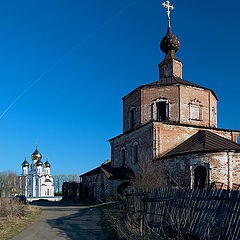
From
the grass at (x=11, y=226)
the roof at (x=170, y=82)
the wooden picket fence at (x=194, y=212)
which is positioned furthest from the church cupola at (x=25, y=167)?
the wooden picket fence at (x=194, y=212)

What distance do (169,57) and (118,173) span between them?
32.7ft

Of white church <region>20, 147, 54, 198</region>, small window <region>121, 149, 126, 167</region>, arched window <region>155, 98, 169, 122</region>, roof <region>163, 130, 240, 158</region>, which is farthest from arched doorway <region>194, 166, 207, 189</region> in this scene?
white church <region>20, 147, 54, 198</region>

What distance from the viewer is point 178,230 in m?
6.92

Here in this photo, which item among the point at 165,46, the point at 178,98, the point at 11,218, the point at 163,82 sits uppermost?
the point at 165,46

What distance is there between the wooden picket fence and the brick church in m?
7.60

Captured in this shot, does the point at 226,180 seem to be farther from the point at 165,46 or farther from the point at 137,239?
the point at 165,46

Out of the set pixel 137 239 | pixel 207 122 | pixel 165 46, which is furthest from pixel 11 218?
pixel 165 46

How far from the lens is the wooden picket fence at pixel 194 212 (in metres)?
5.91

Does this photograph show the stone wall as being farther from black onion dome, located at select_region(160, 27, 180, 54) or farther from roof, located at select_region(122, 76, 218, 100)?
black onion dome, located at select_region(160, 27, 180, 54)

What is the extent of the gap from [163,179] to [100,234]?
8.72 meters

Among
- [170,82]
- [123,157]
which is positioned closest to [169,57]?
[170,82]

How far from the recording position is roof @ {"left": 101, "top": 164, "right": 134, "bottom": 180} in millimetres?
21250

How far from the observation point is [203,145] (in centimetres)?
1667

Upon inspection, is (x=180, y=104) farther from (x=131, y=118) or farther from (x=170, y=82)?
(x=131, y=118)
